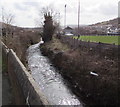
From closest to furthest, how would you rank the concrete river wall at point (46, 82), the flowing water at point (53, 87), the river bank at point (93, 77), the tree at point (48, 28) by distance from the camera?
the concrete river wall at point (46, 82) < the river bank at point (93, 77) < the flowing water at point (53, 87) < the tree at point (48, 28)

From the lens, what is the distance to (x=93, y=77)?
15.4 meters

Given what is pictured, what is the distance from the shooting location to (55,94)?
14867 mm

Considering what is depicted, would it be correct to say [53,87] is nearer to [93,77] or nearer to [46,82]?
[46,82]

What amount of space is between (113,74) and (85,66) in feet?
13.7

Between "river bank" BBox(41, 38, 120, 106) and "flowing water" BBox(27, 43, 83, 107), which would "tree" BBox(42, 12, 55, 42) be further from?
"river bank" BBox(41, 38, 120, 106)

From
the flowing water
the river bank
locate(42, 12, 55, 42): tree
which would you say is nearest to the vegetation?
locate(42, 12, 55, 42): tree

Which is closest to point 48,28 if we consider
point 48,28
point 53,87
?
point 48,28

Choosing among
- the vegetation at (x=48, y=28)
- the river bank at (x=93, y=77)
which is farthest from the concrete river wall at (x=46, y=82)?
the vegetation at (x=48, y=28)

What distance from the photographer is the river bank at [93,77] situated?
1266cm

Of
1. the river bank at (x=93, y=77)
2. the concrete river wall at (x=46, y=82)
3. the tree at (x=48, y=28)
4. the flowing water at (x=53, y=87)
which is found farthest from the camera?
the tree at (x=48, y=28)

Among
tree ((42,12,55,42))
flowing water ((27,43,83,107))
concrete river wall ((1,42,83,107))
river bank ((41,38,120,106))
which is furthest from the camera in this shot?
tree ((42,12,55,42))

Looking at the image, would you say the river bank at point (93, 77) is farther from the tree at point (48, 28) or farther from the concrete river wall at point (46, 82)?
the tree at point (48, 28)

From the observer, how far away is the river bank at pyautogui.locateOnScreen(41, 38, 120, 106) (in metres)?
12.7

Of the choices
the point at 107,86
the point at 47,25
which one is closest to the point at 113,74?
the point at 107,86
